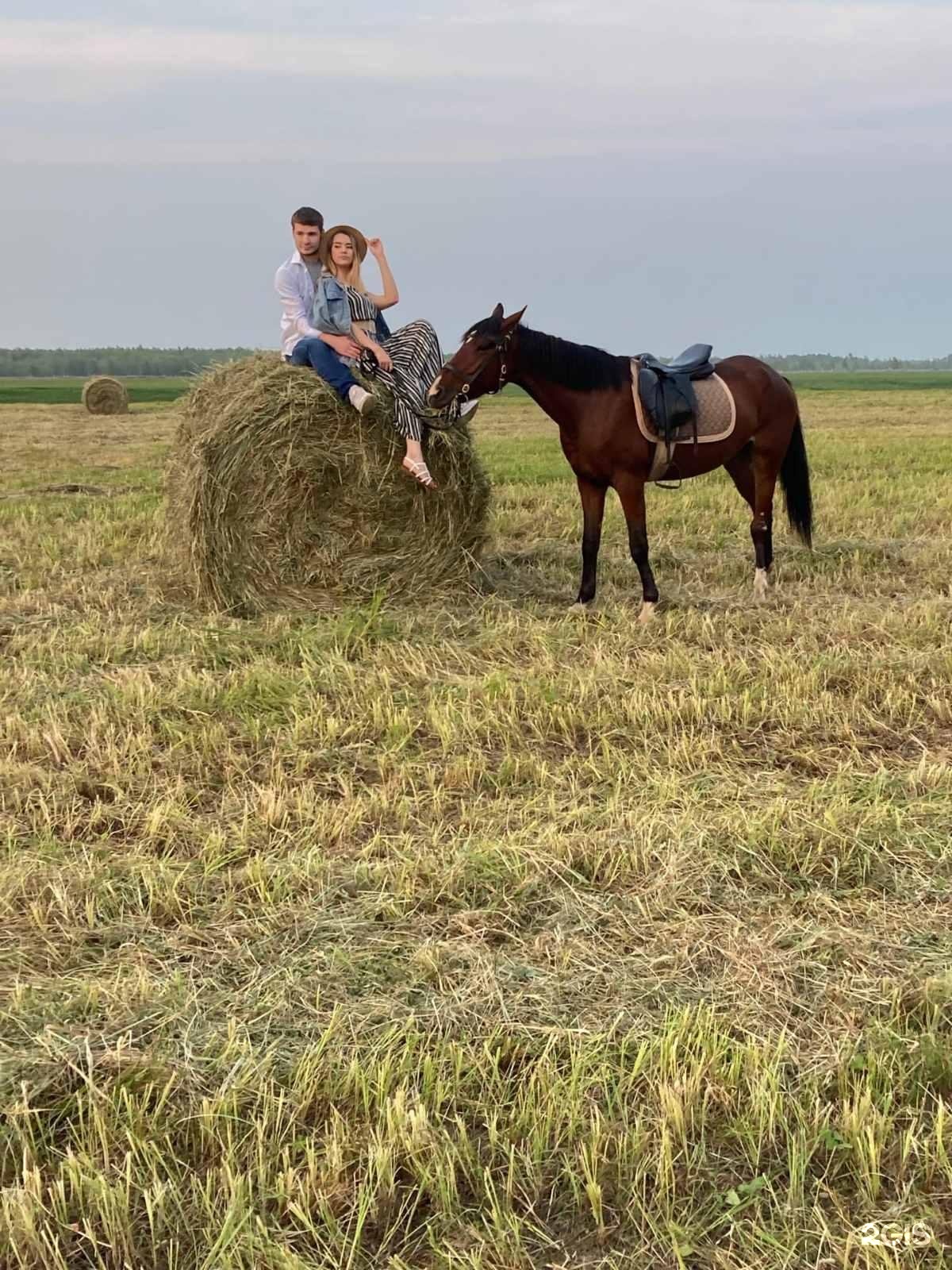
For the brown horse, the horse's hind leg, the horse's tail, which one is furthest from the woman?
the horse's tail

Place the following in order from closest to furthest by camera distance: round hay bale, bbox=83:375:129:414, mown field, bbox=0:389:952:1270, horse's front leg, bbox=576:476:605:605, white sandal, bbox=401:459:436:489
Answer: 1. mown field, bbox=0:389:952:1270
2. white sandal, bbox=401:459:436:489
3. horse's front leg, bbox=576:476:605:605
4. round hay bale, bbox=83:375:129:414

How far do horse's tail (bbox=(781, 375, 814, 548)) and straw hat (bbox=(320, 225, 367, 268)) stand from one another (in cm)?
323

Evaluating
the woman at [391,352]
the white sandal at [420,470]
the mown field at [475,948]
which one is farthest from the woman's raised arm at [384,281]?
the mown field at [475,948]

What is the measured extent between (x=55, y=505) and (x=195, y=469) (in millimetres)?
5197

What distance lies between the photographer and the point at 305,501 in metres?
6.77

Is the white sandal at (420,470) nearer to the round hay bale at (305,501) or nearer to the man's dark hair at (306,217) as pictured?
the round hay bale at (305,501)

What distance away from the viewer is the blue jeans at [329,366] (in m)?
6.48

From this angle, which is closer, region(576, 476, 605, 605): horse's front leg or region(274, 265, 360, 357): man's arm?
region(274, 265, 360, 357): man's arm

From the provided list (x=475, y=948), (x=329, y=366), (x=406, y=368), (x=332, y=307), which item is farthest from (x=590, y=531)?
(x=475, y=948)

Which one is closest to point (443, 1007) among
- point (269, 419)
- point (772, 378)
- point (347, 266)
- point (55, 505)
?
point (269, 419)

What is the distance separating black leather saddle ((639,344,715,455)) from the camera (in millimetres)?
6453

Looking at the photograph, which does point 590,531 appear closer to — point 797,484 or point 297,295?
point 797,484

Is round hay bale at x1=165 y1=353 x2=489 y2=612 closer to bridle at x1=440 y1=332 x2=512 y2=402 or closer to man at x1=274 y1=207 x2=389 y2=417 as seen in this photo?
man at x1=274 y1=207 x2=389 y2=417

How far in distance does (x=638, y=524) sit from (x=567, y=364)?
1.14 meters
